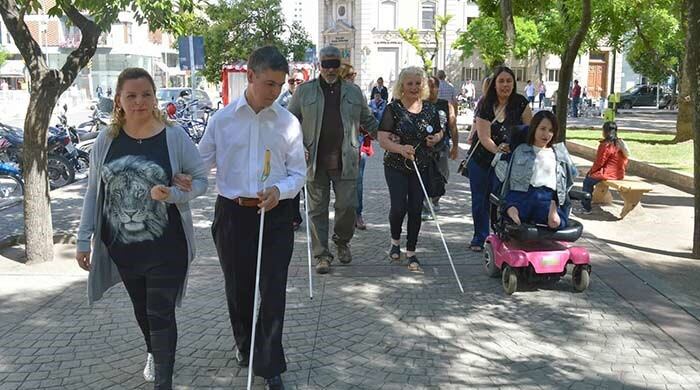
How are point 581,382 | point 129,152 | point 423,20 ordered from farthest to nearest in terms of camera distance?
1. point 423,20
2. point 581,382
3. point 129,152

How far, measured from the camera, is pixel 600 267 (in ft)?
20.6

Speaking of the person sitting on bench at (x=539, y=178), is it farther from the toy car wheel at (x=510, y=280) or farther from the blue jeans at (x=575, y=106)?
the blue jeans at (x=575, y=106)

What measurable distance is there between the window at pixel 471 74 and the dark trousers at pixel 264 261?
5876 centimetres

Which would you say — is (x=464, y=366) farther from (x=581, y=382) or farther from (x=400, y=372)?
(x=581, y=382)

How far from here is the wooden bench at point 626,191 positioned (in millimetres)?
8516

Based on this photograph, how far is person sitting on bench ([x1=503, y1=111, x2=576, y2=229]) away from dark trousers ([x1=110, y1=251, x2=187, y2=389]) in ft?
9.98

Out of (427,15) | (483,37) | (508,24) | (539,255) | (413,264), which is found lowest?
(413,264)

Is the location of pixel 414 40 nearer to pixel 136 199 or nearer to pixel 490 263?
pixel 490 263

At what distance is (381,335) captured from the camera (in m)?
4.70

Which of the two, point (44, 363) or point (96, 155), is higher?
point (96, 155)

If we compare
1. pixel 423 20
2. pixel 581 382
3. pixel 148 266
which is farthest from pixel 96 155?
pixel 423 20

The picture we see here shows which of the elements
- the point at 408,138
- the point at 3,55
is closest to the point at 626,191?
the point at 408,138

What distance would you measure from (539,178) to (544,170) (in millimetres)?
84

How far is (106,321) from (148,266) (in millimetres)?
1749
